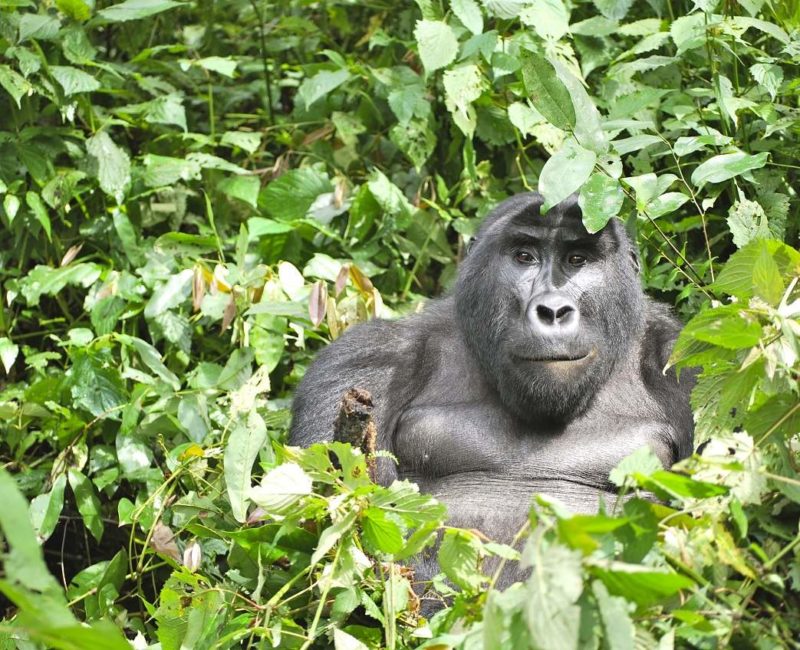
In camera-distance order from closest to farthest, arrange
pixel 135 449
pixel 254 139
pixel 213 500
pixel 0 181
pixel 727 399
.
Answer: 1. pixel 727 399
2. pixel 213 500
3. pixel 135 449
4. pixel 0 181
5. pixel 254 139

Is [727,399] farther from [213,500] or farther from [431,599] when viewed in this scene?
[213,500]

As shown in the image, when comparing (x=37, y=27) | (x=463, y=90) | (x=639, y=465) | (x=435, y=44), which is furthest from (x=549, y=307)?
(x=37, y=27)

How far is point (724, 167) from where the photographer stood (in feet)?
12.9

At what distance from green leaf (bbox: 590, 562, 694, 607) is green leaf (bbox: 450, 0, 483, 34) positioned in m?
3.43

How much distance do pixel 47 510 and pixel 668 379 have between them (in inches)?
89.0

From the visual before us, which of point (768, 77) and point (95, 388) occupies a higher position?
point (768, 77)

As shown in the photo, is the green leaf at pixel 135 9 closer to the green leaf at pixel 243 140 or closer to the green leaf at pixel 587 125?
the green leaf at pixel 243 140

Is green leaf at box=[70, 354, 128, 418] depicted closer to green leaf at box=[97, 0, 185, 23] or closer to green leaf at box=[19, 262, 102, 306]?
green leaf at box=[19, 262, 102, 306]

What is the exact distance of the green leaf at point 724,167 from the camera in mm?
3881

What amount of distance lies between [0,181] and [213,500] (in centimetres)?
209

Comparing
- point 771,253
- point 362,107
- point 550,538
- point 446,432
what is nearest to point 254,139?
point 362,107

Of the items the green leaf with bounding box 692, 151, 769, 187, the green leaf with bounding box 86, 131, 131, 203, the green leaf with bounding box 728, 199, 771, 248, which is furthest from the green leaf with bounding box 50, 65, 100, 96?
the green leaf with bounding box 728, 199, 771, 248

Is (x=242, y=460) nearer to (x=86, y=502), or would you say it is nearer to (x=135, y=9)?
(x=86, y=502)

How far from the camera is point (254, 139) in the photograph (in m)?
5.63
